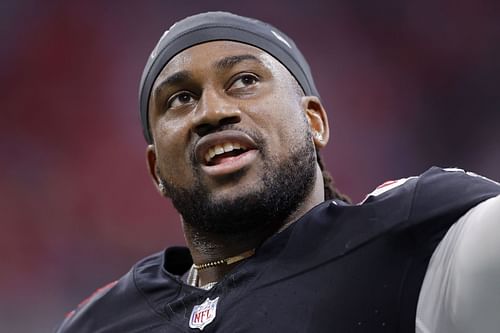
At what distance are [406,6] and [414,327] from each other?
226 centimetres

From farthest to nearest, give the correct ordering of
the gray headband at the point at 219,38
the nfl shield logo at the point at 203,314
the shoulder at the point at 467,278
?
the gray headband at the point at 219,38
the nfl shield logo at the point at 203,314
the shoulder at the point at 467,278

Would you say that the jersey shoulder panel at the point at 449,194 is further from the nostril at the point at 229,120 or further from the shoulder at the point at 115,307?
the shoulder at the point at 115,307

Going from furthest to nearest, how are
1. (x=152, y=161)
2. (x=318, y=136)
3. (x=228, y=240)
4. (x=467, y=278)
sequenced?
(x=152, y=161) < (x=318, y=136) < (x=228, y=240) < (x=467, y=278)

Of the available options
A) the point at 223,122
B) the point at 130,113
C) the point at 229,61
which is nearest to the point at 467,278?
the point at 223,122

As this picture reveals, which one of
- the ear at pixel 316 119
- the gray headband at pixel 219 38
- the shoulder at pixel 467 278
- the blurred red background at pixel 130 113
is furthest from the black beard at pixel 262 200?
the blurred red background at pixel 130 113

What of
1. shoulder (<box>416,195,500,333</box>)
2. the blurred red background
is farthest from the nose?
the blurred red background

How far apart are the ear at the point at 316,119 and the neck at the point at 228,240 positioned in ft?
0.24

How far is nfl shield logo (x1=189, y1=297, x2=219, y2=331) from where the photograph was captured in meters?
1.25

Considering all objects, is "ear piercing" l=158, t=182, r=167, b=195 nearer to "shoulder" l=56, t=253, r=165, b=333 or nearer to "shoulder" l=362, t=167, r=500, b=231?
"shoulder" l=56, t=253, r=165, b=333

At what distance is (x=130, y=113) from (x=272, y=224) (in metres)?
2.13

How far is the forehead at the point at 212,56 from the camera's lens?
1439mm

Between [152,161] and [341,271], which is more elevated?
[152,161]

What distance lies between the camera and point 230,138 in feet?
4.36

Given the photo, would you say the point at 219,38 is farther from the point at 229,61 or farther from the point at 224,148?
the point at 224,148
